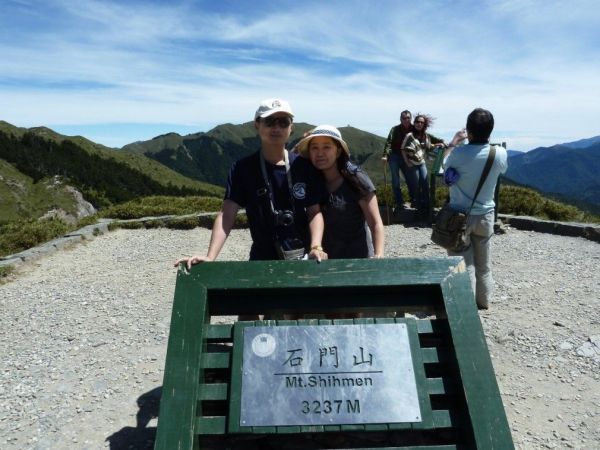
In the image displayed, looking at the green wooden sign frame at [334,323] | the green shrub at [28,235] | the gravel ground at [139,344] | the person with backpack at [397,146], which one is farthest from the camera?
the person with backpack at [397,146]

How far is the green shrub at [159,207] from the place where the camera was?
44.3 ft

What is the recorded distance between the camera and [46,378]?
4.94m

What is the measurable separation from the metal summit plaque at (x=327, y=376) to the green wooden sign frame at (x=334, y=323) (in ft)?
0.17

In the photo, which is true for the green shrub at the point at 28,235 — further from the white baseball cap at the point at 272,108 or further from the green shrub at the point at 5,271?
the white baseball cap at the point at 272,108

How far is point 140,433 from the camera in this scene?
3988 millimetres

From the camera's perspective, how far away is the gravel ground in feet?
13.4

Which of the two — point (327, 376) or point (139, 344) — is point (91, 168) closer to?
point (139, 344)

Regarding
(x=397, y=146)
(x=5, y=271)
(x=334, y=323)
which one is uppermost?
(x=397, y=146)

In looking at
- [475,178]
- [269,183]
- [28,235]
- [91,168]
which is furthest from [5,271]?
[91,168]

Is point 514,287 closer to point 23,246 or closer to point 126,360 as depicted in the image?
point 126,360

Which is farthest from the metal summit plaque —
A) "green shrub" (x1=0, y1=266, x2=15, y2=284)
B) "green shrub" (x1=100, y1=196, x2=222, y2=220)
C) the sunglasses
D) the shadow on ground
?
"green shrub" (x1=100, y1=196, x2=222, y2=220)

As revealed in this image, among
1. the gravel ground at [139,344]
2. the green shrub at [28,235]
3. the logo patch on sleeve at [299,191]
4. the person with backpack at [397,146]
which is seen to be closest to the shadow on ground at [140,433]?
the gravel ground at [139,344]

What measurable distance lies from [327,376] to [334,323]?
0.30m

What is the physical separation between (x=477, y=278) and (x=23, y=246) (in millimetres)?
A: 9323
